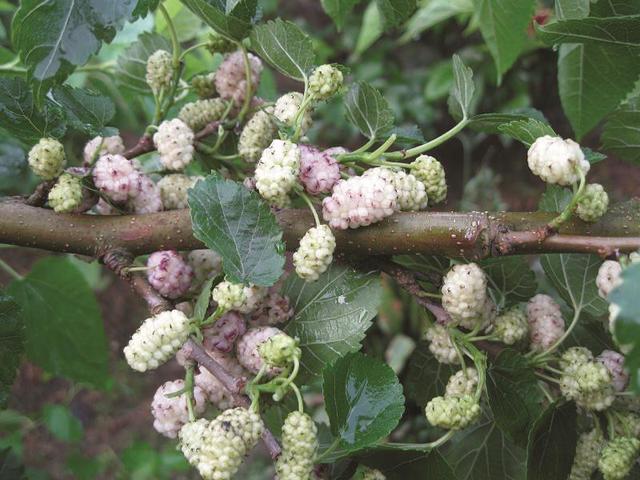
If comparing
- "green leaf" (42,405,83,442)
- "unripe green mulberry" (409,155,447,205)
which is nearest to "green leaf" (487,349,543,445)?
"unripe green mulberry" (409,155,447,205)

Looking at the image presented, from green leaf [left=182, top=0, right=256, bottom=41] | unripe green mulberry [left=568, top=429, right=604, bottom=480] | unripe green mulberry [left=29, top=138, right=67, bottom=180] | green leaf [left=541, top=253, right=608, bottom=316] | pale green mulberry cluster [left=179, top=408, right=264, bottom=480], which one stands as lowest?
unripe green mulberry [left=568, top=429, right=604, bottom=480]

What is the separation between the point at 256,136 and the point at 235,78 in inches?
2.5

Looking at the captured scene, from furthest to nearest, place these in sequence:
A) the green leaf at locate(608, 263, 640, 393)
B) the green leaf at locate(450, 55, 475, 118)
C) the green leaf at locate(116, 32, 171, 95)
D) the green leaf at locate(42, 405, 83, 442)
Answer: the green leaf at locate(42, 405, 83, 442)
the green leaf at locate(116, 32, 171, 95)
the green leaf at locate(450, 55, 475, 118)
the green leaf at locate(608, 263, 640, 393)

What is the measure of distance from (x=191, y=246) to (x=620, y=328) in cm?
29

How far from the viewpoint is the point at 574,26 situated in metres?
0.47

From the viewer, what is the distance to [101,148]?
22.2 inches

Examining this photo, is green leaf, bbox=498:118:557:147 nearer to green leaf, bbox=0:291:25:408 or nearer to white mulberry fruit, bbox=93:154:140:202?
white mulberry fruit, bbox=93:154:140:202

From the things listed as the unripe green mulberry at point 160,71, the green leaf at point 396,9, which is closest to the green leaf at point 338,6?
the green leaf at point 396,9

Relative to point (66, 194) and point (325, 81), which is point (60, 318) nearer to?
point (66, 194)

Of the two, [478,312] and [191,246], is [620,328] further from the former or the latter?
[191,246]

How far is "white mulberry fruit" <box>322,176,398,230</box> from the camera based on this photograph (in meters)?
0.45

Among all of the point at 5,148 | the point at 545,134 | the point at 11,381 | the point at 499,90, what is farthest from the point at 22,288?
the point at 499,90

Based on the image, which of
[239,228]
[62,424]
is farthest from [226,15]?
[62,424]

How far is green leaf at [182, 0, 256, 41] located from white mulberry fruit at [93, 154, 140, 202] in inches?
4.5
